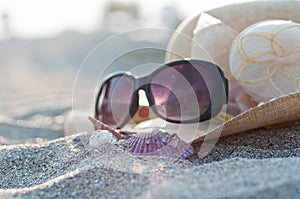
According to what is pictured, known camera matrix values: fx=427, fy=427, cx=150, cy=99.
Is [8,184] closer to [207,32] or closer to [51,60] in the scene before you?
[207,32]

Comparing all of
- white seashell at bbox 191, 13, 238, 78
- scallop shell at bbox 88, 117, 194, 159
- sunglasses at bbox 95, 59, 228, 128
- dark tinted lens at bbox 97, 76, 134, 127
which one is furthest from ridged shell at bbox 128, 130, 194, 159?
white seashell at bbox 191, 13, 238, 78

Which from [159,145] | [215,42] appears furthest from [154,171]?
[215,42]

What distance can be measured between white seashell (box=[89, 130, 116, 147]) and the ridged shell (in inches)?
2.1

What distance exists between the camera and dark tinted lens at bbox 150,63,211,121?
56.3 inches

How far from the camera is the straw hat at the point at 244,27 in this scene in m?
1.19

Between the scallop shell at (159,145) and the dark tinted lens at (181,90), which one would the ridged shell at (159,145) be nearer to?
the scallop shell at (159,145)

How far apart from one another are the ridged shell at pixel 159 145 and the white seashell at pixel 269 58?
478 mm

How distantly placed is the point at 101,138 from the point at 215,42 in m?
0.78

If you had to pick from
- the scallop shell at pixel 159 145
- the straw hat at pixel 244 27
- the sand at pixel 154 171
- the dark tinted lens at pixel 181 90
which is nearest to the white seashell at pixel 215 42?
the straw hat at pixel 244 27

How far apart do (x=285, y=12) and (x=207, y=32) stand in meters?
0.34

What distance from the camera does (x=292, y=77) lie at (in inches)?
57.6

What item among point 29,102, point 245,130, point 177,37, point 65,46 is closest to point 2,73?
point 65,46

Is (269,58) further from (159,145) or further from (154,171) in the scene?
(154,171)

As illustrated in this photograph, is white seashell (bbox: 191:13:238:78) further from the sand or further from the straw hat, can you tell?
the sand
